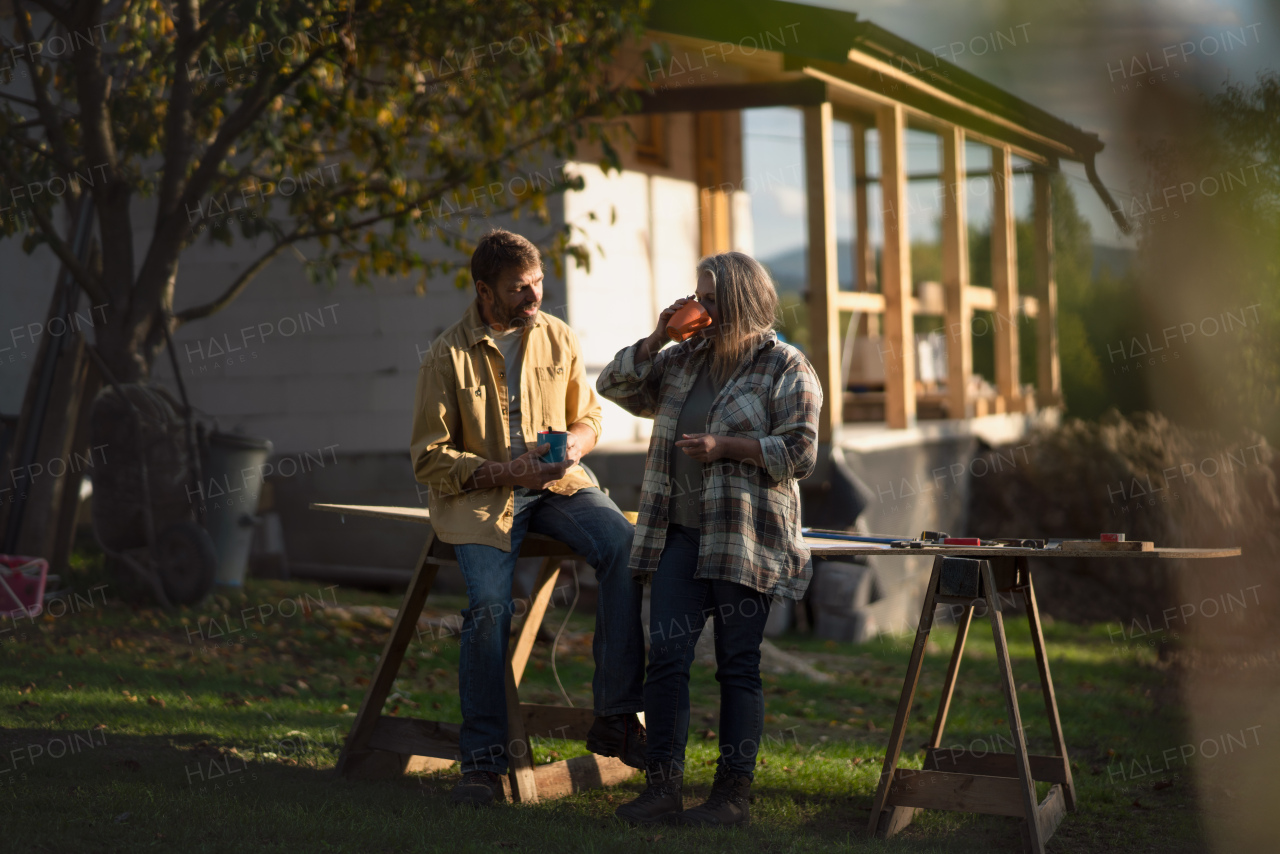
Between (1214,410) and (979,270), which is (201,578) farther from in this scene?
(979,270)

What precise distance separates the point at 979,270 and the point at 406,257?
1868cm

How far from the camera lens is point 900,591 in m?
8.98

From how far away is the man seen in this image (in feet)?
11.9

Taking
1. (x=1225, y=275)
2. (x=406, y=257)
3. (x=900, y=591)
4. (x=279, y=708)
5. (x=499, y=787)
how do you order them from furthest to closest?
(x=900, y=591) → (x=406, y=257) → (x=279, y=708) → (x=499, y=787) → (x=1225, y=275)

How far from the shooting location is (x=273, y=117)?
799 cm

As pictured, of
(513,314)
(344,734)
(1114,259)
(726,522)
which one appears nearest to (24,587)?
(344,734)

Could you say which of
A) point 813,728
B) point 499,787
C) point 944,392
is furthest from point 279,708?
point 944,392

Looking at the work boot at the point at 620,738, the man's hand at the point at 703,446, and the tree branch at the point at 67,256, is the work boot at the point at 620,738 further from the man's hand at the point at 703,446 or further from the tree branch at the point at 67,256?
the tree branch at the point at 67,256

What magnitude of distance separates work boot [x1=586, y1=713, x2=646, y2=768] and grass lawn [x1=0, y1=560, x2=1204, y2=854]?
19cm

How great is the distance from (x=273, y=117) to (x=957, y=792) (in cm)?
656

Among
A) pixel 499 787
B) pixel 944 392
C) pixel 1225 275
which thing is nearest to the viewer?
pixel 1225 275

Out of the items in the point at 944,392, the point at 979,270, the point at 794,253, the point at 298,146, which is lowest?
the point at 944,392

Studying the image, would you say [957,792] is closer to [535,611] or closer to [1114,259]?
[535,611]

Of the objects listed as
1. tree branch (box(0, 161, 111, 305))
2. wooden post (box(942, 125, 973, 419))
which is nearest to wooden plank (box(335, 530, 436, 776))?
tree branch (box(0, 161, 111, 305))
